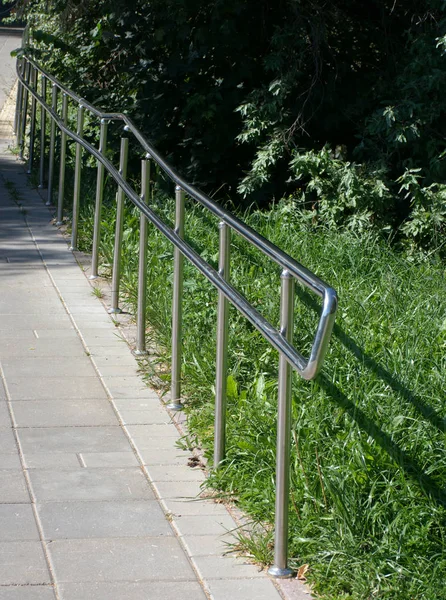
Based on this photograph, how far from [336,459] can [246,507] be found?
14.4 inches

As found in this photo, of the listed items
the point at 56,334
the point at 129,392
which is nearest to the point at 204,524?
the point at 129,392

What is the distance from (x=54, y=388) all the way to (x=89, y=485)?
3.91 ft

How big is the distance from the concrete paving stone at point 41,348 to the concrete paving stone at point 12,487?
4.86ft

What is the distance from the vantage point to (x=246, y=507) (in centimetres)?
378

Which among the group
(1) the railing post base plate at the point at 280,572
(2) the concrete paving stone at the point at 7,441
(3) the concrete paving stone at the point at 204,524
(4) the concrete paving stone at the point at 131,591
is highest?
(1) the railing post base plate at the point at 280,572

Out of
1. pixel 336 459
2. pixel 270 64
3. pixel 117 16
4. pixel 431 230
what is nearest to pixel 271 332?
pixel 336 459

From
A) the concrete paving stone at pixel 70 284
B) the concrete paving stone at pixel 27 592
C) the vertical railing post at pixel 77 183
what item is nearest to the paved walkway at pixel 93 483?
the concrete paving stone at pixel 27 592

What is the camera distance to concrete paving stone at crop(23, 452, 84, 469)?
4.20 m

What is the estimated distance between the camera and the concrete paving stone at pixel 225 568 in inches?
131

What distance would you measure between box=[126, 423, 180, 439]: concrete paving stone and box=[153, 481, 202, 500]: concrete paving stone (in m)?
0.52

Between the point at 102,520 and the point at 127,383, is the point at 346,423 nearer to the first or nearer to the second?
the point at 102,520

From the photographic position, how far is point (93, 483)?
13.3 ft

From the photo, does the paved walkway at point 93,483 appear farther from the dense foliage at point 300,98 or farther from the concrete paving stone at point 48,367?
the dense foliage at point 300,98

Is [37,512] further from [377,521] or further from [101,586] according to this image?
[377,521]
